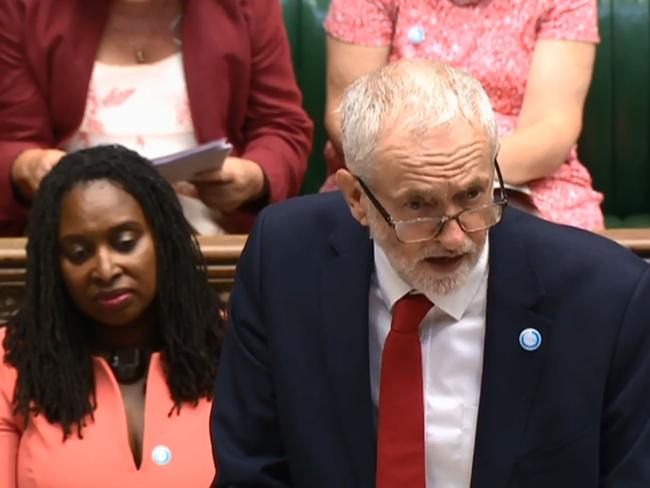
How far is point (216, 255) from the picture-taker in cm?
194

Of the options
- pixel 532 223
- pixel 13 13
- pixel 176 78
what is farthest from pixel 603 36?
A: pixel 532 223

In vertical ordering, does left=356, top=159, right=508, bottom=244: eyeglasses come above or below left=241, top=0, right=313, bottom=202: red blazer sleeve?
above

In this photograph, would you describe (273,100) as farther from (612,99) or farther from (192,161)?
(612,99)

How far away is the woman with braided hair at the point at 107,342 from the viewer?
5.76 ft

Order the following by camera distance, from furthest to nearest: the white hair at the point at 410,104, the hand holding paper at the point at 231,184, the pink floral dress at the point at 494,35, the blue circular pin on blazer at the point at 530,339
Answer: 1. the pink floral dress at the point at 494,35
2. the hand holding paper at the point at 231,184
3. the blue circular pin on blazer at the point at 530,339
4. the white hair at the point at 410,104

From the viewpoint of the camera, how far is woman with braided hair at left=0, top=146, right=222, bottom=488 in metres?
1.76

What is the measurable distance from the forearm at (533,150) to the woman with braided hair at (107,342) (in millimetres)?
581

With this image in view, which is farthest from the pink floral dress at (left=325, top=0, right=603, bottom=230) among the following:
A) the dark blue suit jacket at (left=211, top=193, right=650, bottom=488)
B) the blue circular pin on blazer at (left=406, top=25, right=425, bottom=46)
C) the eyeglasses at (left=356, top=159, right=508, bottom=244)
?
the eyeglasses at (left=356, top=159, right=508, bottom=244)

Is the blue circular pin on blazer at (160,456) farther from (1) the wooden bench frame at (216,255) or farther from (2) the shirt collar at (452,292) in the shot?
(2) the shirt collar at (452,292)

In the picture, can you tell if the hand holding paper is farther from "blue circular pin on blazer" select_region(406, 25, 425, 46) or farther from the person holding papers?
"blue circular pin on blazer" select_region(406, 25, 425, 46)

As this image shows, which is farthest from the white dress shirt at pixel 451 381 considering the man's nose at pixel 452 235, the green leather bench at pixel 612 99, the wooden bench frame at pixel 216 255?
the green leather bench at pixel 612 99

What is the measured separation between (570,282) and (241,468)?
1.25ft

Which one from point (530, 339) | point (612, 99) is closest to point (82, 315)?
point (530, 339)

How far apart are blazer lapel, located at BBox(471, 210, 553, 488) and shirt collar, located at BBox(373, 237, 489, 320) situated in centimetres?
2
